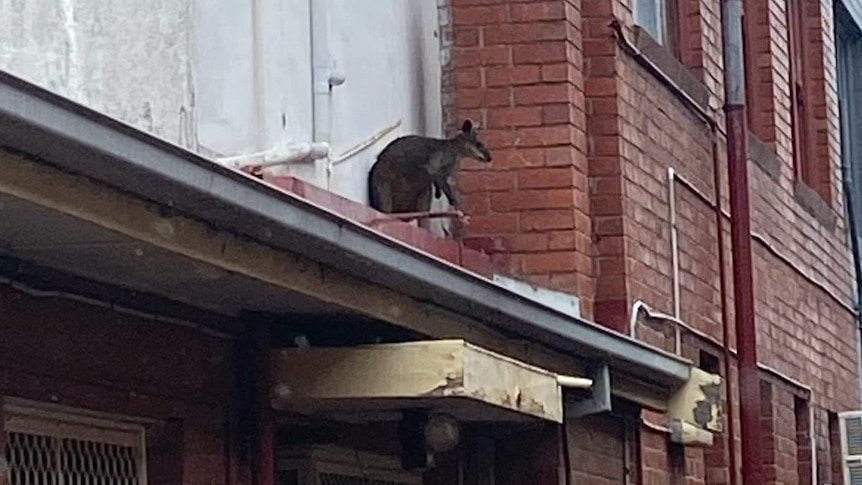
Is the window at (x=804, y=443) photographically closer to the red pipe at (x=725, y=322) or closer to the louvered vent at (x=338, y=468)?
the red pipe at (x=725, y=322)

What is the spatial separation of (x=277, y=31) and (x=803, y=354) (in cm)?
659

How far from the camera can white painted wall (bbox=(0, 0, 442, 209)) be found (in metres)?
6.02

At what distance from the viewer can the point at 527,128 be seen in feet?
28.5

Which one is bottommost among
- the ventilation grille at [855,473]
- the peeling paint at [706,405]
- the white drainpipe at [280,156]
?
the peeling paint at [706,405]

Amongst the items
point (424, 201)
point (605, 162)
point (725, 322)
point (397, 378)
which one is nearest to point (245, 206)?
point (397, 378)

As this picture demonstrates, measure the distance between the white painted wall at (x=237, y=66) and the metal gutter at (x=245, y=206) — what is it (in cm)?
82

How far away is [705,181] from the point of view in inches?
423

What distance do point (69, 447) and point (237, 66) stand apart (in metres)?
Answer: 1.50

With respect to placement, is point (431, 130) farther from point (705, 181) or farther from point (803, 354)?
point (803, 354)

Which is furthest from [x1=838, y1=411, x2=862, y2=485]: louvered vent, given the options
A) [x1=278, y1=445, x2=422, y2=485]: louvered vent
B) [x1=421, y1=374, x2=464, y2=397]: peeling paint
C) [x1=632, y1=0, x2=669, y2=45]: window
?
Result: [x1=421, y1=374, x2=464, y2=397]: peeling paint

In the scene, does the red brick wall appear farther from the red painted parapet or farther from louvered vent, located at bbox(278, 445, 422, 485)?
louvered vent, located at bbox(278, 445, 422, 485)

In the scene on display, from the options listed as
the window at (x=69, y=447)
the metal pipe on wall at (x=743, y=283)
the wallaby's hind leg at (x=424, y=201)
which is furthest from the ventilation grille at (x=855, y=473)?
the window at (x=69, y=447)

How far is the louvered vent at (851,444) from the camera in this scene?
1369 cm

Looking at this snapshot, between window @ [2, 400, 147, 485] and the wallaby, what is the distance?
1862 millimetres
